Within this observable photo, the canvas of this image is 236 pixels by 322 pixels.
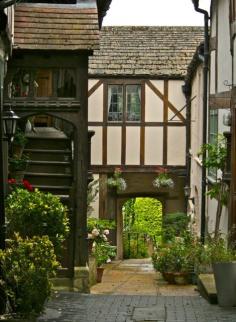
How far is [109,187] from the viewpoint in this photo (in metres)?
25.2

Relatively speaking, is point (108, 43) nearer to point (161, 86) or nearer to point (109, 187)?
point (161, 86)

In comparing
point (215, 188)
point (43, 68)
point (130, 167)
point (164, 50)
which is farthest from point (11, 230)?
point (164, 50)

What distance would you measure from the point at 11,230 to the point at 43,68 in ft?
10.4

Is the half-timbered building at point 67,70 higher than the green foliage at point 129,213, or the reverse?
the half-timbered building at point 67,70

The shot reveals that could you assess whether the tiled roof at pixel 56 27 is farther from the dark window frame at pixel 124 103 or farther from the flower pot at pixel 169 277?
the dark window frame at pixel 124 103

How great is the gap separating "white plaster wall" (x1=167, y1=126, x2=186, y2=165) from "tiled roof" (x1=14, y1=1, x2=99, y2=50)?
1036 cm

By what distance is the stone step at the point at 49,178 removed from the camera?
1529 cm

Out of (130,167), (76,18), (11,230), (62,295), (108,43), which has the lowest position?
(62,295)

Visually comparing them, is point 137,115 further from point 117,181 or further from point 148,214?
point 148,214

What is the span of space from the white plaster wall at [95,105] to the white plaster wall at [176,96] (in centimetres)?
210

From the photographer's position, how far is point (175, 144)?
976 inches

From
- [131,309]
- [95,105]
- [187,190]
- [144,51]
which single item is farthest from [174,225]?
[131,309]

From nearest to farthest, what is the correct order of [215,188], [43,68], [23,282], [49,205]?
[23,282] → [49,205] → [43,68] → [215,188]

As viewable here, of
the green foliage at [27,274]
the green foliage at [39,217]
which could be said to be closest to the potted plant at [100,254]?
the green foliage at [39,217]
